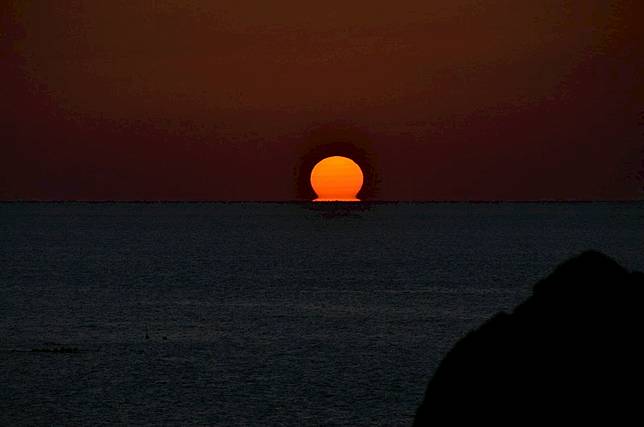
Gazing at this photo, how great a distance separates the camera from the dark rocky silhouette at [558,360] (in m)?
13.7

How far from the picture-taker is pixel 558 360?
551 inches

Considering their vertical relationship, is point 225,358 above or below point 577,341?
above

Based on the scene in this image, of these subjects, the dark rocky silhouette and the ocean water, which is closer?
the dark rocky silhouette

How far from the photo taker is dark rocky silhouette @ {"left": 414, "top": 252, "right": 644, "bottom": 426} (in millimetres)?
13664

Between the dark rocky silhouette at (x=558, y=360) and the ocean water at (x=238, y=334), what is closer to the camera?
the dark rocky silhouette at (x=558, y=360)

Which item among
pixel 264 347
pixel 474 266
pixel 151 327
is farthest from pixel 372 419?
pixel 474 266

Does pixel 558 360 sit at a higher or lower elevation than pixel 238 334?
lower

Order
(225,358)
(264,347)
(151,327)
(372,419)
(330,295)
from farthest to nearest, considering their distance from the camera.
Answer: (330,295), (151,327), (264,347), (225,358), (372,419)

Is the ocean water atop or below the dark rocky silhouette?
atop

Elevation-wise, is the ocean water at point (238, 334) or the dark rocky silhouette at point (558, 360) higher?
the ocean water at point (238, 334)

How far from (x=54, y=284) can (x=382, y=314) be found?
3624 centimetres

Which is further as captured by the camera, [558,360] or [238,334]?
[238,334]

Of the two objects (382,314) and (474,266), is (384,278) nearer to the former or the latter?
(474,266)

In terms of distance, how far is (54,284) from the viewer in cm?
8656
